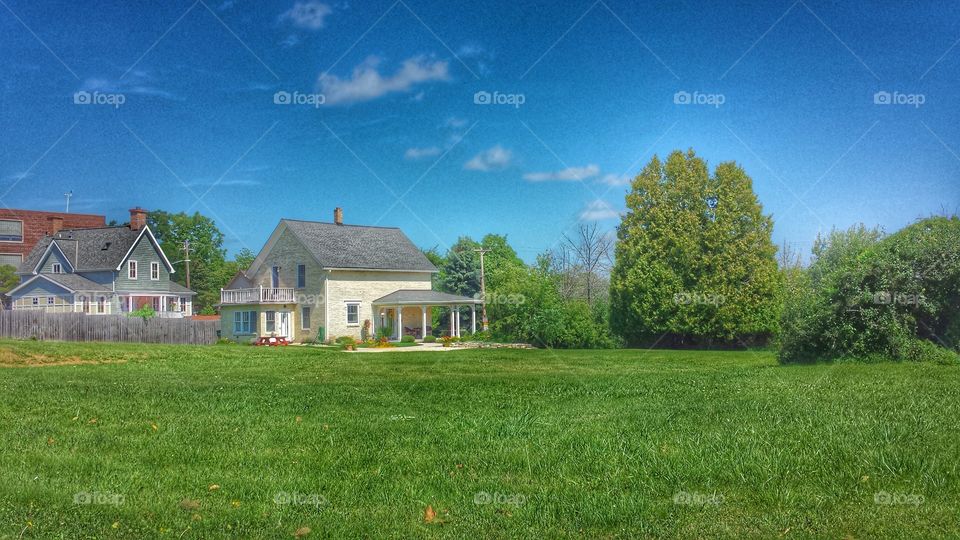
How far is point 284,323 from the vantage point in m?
40.3

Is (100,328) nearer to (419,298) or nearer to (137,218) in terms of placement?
(419,298)

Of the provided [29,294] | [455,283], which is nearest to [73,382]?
[29,294]

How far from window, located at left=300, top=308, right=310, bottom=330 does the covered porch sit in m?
3.47

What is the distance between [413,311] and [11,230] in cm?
3519

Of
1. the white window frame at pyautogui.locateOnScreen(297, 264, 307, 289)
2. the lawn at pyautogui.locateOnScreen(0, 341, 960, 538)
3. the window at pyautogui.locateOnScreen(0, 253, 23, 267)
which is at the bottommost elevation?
the lawn at pyautogui.locateOnScreen(0, 341, 960, 538)

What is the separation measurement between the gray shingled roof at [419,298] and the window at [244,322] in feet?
22.7

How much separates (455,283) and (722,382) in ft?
148

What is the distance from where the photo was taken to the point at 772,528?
4.36 metres

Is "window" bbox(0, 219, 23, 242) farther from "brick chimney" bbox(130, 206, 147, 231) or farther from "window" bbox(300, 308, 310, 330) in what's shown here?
"window" bbox(300, 308, 310, 330)

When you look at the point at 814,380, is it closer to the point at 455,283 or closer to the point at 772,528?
the point at 772,528

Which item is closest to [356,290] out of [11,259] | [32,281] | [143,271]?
[143,271]

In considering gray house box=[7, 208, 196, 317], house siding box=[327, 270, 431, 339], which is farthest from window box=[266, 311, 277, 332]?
gray house box=[7, 208, 196, 317]

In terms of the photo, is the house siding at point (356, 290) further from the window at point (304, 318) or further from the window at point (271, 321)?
the window at point (271, 321)

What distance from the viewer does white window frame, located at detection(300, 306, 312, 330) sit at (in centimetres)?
3968
